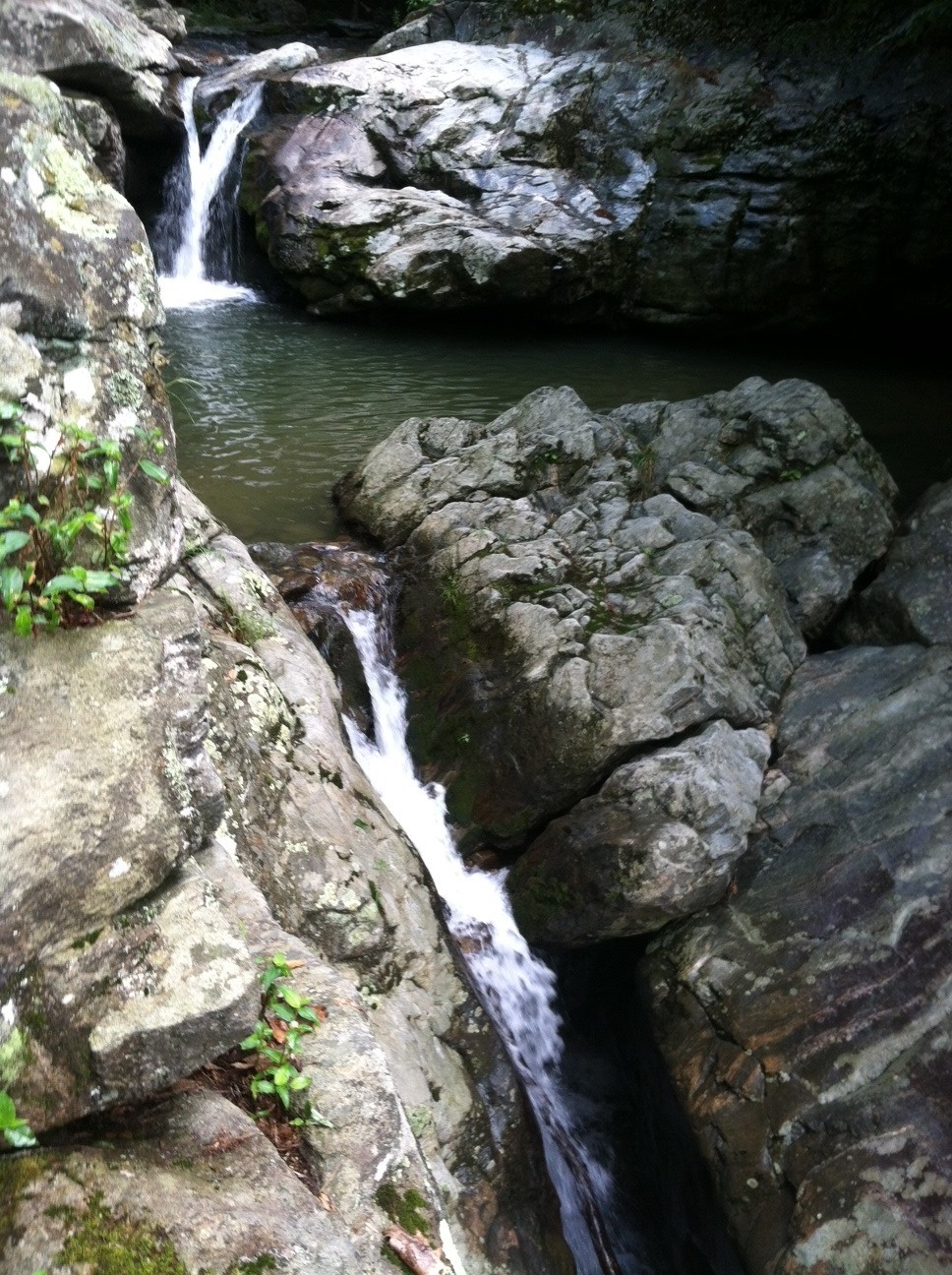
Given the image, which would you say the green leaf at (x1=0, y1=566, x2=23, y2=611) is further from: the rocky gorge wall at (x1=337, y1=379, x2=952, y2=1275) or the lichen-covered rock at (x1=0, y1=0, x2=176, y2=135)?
the rocky gorge wall at (x1=337, y1=379, x2=952, y2=1275)

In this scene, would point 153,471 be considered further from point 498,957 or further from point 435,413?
point 435,413

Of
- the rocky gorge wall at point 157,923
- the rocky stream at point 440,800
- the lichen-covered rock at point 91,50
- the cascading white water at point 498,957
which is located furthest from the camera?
the cascading white water at point 498,957

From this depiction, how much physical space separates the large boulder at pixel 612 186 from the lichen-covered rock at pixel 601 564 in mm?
6464

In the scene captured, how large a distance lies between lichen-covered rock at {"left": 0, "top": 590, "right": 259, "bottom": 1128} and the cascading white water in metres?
2.69

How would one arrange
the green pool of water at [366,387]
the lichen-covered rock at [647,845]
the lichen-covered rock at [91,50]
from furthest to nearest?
the green pool of water at [366,387], the lichen-covered rock at [647,845], the lichen-covered rock at [91,50]

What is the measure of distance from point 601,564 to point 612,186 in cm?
970

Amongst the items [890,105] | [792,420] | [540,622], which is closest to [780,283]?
[890,105]

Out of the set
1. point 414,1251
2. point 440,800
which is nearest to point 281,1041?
point 414,1251

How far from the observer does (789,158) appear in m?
12.5

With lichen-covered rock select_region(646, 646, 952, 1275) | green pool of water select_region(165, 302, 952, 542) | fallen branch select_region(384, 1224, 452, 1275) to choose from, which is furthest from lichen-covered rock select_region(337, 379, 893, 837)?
fallen branch select_region(384, 1224, 452, 1275)

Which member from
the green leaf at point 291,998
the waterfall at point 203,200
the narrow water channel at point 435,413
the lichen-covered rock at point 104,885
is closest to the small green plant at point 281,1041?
the green leaf at point 291,998

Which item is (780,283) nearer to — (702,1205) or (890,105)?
(890,105)

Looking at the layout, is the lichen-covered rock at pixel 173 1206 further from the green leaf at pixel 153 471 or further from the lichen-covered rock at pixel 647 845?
the lichen-covered rock at pixel 647 845

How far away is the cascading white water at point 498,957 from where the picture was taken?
4.55 m
